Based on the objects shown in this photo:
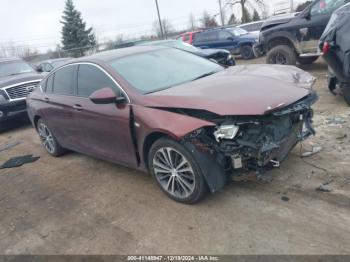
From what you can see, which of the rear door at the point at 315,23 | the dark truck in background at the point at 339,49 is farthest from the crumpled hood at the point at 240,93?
the rear door at the point at 315,23

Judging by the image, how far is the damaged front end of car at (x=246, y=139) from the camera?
10.5 ft

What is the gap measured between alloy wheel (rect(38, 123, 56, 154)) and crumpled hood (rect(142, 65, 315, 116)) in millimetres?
2878

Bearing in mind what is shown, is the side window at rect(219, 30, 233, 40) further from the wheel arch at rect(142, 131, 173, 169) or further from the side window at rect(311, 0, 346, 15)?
the wheel arch at rect(142, 131, 173, 169)

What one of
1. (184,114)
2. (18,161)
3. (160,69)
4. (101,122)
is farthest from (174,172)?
(18,161)

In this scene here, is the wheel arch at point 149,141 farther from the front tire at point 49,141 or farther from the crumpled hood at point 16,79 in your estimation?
the crumpled hood at point 16,79

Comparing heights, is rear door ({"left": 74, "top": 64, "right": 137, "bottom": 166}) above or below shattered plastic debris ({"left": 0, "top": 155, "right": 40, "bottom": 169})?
above

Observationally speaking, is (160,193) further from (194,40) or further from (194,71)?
(194,40)

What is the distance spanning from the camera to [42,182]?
5.00 meters

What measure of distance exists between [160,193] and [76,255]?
125 centimetres

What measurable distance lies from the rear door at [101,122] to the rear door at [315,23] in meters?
6.97

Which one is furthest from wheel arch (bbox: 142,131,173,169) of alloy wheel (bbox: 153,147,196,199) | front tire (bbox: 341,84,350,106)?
front tire (bbox: 341,84,350,106)

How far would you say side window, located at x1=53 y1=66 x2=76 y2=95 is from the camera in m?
4.86

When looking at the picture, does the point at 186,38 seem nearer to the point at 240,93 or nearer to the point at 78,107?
the point at 78,107

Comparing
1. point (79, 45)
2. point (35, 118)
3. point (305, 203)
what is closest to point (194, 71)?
point (305, 203)
